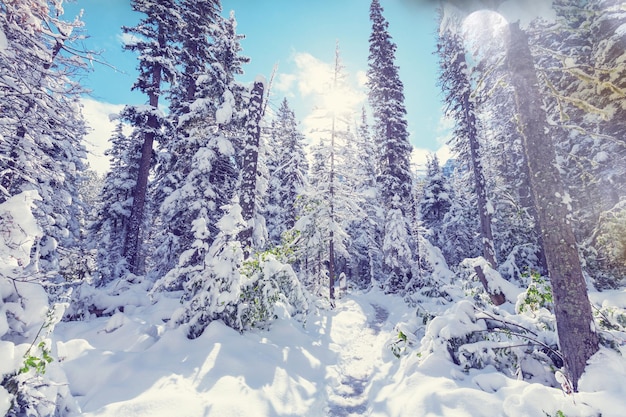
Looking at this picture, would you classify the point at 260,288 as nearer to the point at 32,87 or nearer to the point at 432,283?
the point at 32,87

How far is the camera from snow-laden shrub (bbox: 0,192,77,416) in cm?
326

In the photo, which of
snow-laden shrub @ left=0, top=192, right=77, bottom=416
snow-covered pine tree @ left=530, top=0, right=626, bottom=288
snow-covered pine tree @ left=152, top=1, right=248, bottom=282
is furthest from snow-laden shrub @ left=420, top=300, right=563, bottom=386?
snow-covered pine tree @ left=152, top=1, right=248, bottom=282

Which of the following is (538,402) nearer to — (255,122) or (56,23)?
(56,23)

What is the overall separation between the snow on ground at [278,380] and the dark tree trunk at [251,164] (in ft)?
12.8

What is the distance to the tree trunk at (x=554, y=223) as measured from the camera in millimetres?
4660

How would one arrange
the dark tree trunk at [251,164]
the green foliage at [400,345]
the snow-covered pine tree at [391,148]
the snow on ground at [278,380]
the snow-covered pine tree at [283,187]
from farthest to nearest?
the snow-covered pine tree at [283,187] < the snow-covered pine tree at [391,148] < the dark tree trunk at [251,164] < the green foliage at [400,345] < the snow on ground at [278,380]

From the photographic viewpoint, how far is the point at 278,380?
6344 mm

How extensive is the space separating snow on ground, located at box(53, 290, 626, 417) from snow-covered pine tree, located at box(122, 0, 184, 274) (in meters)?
6.48

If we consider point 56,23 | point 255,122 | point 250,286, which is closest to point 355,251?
point 255,122

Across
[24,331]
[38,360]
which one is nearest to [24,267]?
[24,331]

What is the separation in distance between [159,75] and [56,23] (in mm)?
12756

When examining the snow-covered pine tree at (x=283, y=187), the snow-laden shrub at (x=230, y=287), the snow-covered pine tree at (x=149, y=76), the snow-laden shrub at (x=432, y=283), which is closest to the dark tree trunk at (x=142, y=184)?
the snow-covered pine tree at (x=149, y=76)

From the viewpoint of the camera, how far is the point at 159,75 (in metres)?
16.2

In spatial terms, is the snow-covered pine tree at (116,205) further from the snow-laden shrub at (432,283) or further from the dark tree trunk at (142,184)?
the snow-laden shrub at (432,283)
